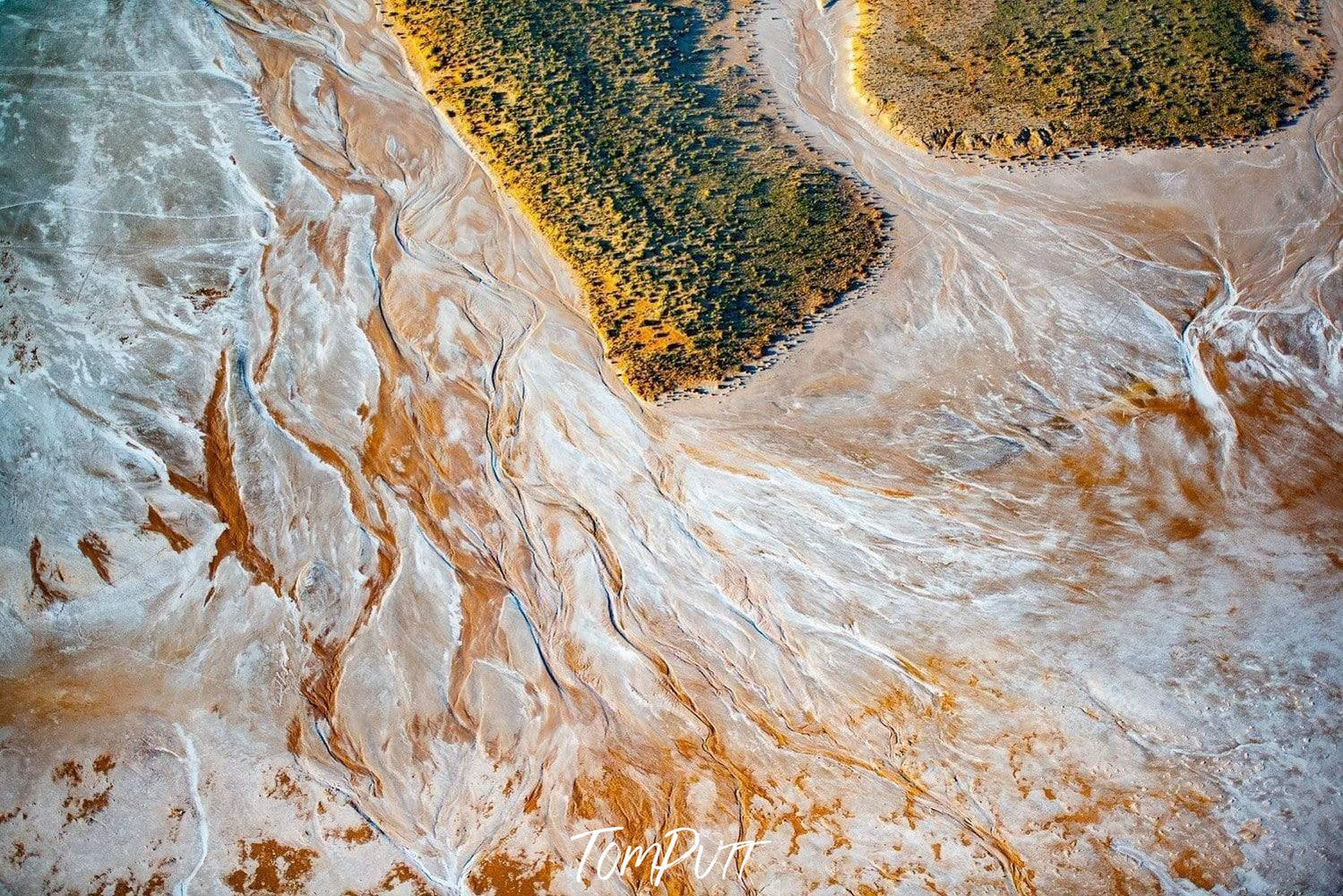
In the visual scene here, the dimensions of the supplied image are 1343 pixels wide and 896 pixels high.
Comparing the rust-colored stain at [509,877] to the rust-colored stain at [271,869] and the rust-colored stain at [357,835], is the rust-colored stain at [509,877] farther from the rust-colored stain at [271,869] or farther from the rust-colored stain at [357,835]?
the rust-colored stain at [271,869]

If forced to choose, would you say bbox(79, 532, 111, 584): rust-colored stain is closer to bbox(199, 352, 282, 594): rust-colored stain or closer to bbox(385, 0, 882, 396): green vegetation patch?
bbox(199, 352, 282, 594): rust-colored stain

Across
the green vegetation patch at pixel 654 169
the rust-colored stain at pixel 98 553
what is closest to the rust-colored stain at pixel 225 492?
the rust-colored stain at pixel 98 553

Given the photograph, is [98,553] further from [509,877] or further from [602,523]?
[509,877]

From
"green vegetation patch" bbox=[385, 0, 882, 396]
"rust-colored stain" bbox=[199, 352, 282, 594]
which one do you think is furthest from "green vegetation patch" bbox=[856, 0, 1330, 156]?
"rust-colored stain" bbox=[199, 352, 282, 594]

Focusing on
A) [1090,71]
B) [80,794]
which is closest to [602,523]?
[80,794]

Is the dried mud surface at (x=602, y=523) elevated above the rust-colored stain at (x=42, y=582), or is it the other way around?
the dried mud surface at (x=602, y=523)

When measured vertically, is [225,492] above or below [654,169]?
below
